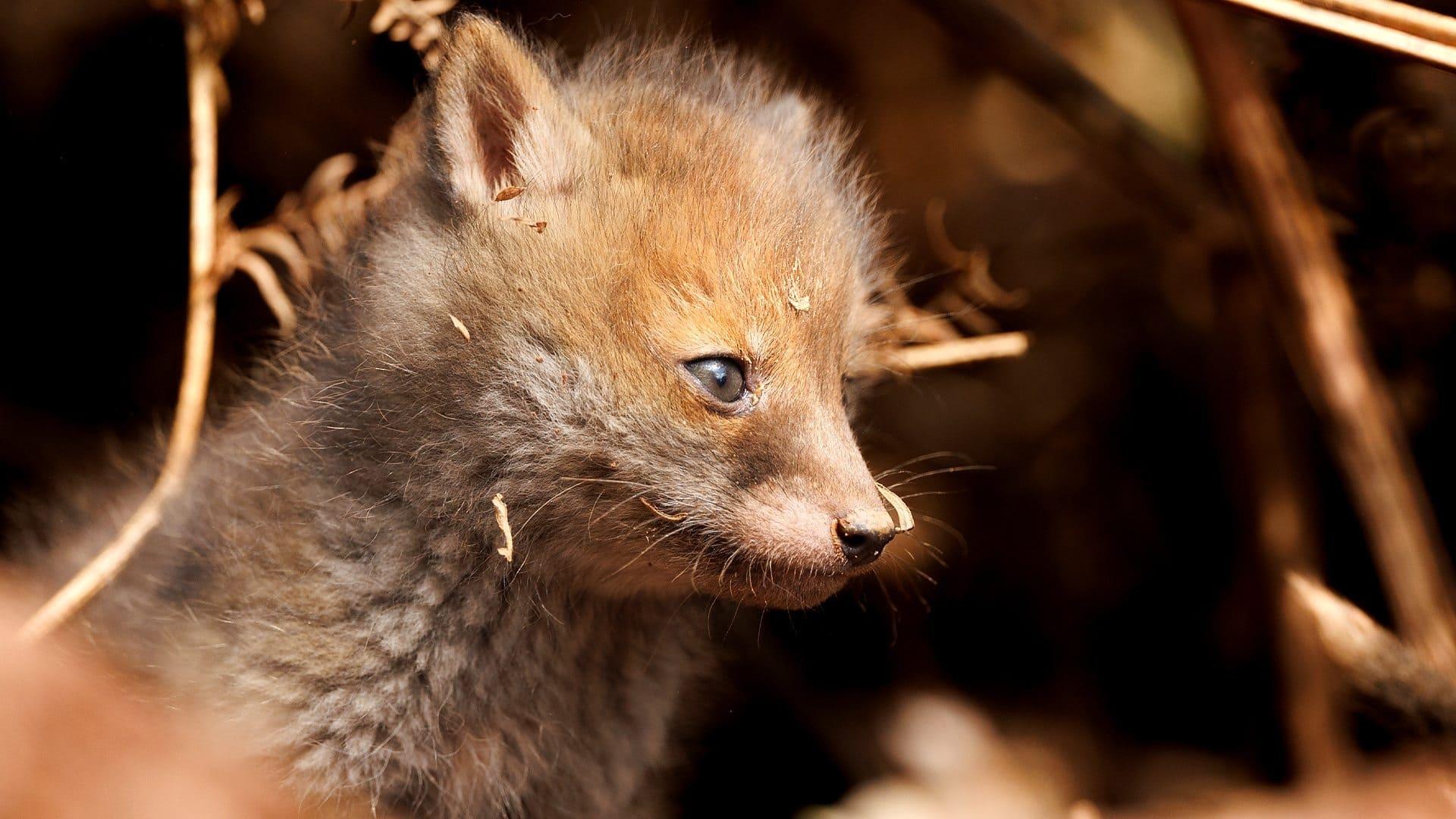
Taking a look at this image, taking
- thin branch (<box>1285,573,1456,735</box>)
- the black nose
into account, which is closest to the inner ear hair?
the black nose

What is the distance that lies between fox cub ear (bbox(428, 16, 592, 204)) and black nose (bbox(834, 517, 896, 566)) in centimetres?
63

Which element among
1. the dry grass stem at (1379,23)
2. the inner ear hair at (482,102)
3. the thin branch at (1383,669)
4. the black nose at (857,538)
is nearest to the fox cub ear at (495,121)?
the inner ear hair at (482,102)

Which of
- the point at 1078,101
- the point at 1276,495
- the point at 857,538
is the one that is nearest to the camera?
the point at 857,538

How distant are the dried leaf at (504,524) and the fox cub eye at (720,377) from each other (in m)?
0.31

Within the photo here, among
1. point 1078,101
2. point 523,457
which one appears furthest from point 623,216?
point 1078,101

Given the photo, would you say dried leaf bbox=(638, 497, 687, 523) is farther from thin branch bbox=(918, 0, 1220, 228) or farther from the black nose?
thin branch bbox=(918, 0, 1220, 228)

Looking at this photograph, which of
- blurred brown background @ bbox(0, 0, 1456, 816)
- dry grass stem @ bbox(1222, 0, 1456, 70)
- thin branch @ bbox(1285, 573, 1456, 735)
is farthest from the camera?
blurred brown background @ bbox(0, 0, 1456, 816)

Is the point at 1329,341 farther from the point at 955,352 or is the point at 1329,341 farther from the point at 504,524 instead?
the point at 504,524

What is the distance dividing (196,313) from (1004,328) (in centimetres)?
181

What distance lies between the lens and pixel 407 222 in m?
1.70

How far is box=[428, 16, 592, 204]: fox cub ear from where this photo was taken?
158 centimetres

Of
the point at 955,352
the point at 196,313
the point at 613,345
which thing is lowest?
the point at 613,345

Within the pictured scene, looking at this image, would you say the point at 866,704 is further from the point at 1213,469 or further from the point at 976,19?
the point at 976,19

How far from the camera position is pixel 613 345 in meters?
1.53
